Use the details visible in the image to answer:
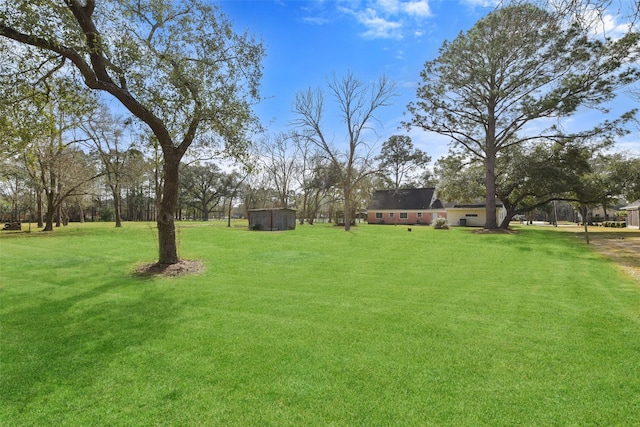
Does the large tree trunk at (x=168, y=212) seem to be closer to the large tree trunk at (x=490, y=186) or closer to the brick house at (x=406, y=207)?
the large tree trunk at (x=490, y=186)

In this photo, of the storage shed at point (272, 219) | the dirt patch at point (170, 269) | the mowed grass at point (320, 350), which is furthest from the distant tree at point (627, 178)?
the dirt patch at point (170, 269)

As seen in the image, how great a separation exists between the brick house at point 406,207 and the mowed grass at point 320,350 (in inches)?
1417

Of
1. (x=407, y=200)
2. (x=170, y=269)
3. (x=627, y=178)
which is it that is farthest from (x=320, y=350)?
(x=407, y=200)

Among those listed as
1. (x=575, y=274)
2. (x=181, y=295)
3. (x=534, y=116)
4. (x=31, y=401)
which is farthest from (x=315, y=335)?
(x=534, y=116)

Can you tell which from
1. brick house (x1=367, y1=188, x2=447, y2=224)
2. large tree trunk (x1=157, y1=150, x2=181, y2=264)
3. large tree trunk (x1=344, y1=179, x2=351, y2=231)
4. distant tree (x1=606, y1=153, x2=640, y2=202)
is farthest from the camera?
brick house (x1=367, y1=188, x2=447, y2=224)

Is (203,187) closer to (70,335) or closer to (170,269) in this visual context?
(170,269)

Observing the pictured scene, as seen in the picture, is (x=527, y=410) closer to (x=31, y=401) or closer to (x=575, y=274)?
(x=31, y=401)

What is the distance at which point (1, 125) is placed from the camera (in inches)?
280

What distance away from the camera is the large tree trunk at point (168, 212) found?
9227mm

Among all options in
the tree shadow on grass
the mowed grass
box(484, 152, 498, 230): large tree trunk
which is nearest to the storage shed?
box(484, 152, 498, 230): large tree trunk

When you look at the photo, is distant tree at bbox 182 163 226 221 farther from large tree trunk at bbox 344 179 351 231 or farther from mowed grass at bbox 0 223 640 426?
mowed grass at bbox 0 223 640 426

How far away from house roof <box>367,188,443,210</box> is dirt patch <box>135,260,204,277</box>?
36.6m

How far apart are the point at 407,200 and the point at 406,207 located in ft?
4.11

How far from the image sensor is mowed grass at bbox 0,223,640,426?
2.79 metres
